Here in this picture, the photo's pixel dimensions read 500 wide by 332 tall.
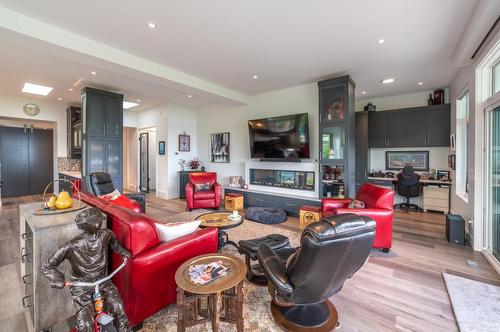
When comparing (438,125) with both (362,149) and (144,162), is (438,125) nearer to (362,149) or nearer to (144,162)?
(362,149)

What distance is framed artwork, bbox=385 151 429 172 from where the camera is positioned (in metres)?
5.45

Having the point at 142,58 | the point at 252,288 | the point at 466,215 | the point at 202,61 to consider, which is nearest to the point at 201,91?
the point at 202,61

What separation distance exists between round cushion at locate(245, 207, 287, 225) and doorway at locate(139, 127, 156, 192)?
4.85 m

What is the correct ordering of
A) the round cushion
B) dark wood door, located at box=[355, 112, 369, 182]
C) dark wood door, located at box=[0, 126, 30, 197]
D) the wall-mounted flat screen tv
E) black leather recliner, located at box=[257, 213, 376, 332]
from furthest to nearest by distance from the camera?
dark wood door, located at box=[0, 126, 30, 197] → dark wood door, located at box=[355, 112, 369, 182] → the wall-mounted flat screen tv → the round cushion → black leather recliner, located at box=[257, 213, 376, 332]

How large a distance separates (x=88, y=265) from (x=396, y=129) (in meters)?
6.19

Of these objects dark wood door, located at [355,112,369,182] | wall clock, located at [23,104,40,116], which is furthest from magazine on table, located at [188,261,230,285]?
wall clock, located at [23,104,40,116]

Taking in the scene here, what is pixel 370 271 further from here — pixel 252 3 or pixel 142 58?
pixel 142 58

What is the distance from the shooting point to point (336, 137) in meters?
4.47

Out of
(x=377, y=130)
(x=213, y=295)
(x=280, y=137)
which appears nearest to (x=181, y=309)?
(x=213, y=295)

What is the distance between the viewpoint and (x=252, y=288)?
2229mm

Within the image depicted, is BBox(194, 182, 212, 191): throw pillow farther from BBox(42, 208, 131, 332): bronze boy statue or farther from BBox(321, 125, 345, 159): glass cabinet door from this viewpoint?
BBox(42, 208, 131, 332): bronze boy statue

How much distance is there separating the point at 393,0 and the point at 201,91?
3444mm

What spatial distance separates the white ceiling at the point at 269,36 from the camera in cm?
240

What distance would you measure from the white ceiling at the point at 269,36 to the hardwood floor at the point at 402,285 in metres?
2.80
